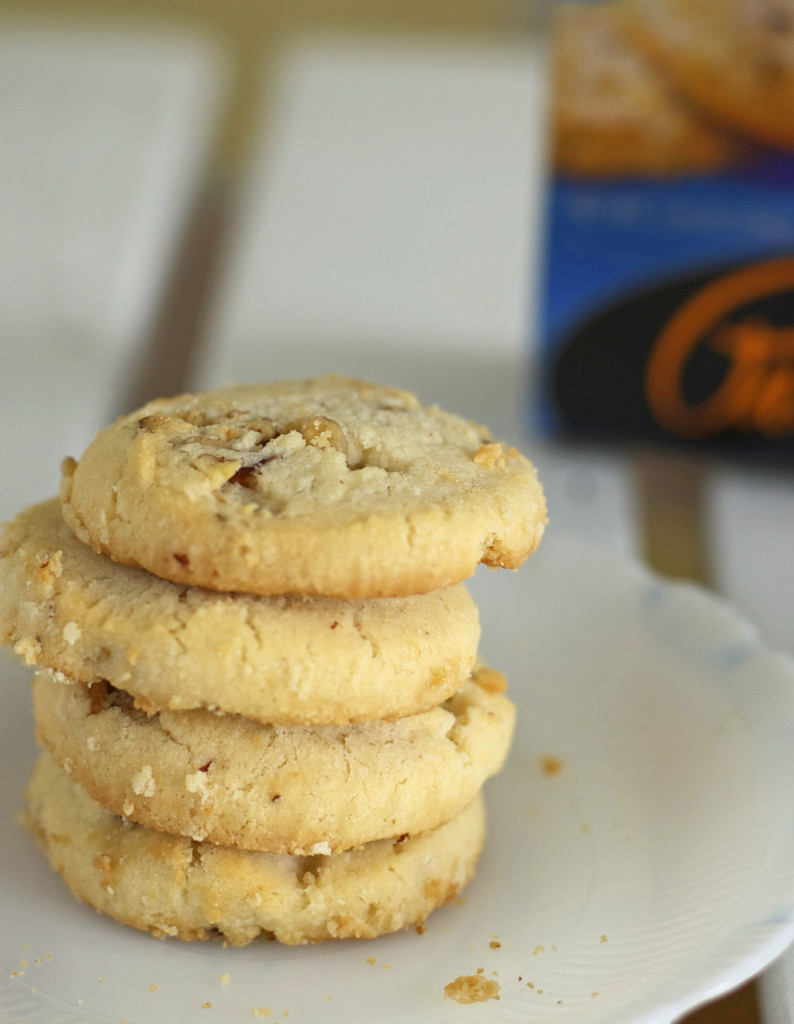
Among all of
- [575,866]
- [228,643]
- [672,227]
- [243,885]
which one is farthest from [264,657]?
[672,227]

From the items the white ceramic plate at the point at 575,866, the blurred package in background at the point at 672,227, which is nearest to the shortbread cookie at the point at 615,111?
the blurred package in background at the point at 672,227

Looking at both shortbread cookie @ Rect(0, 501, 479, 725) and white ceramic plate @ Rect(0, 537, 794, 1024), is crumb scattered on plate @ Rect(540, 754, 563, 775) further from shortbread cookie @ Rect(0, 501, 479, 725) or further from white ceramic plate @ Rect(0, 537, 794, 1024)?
shortbread cookie @ Rect(0, 501, 479, 725)

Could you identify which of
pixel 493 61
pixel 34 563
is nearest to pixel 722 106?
pixel 34 563

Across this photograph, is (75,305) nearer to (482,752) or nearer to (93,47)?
(93,47)

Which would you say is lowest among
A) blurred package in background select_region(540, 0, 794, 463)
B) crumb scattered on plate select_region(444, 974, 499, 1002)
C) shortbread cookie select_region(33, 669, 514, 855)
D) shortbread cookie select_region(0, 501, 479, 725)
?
crumb scattered on plate select_region(444, 974, 499, 1002)

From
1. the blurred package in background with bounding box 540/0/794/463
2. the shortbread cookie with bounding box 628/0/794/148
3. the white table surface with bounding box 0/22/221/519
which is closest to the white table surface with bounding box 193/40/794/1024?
the blurred package in background with bounding box 540/0/794/463

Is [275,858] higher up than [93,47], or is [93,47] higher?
[93,47]

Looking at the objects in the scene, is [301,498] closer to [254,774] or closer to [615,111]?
[254,774]
